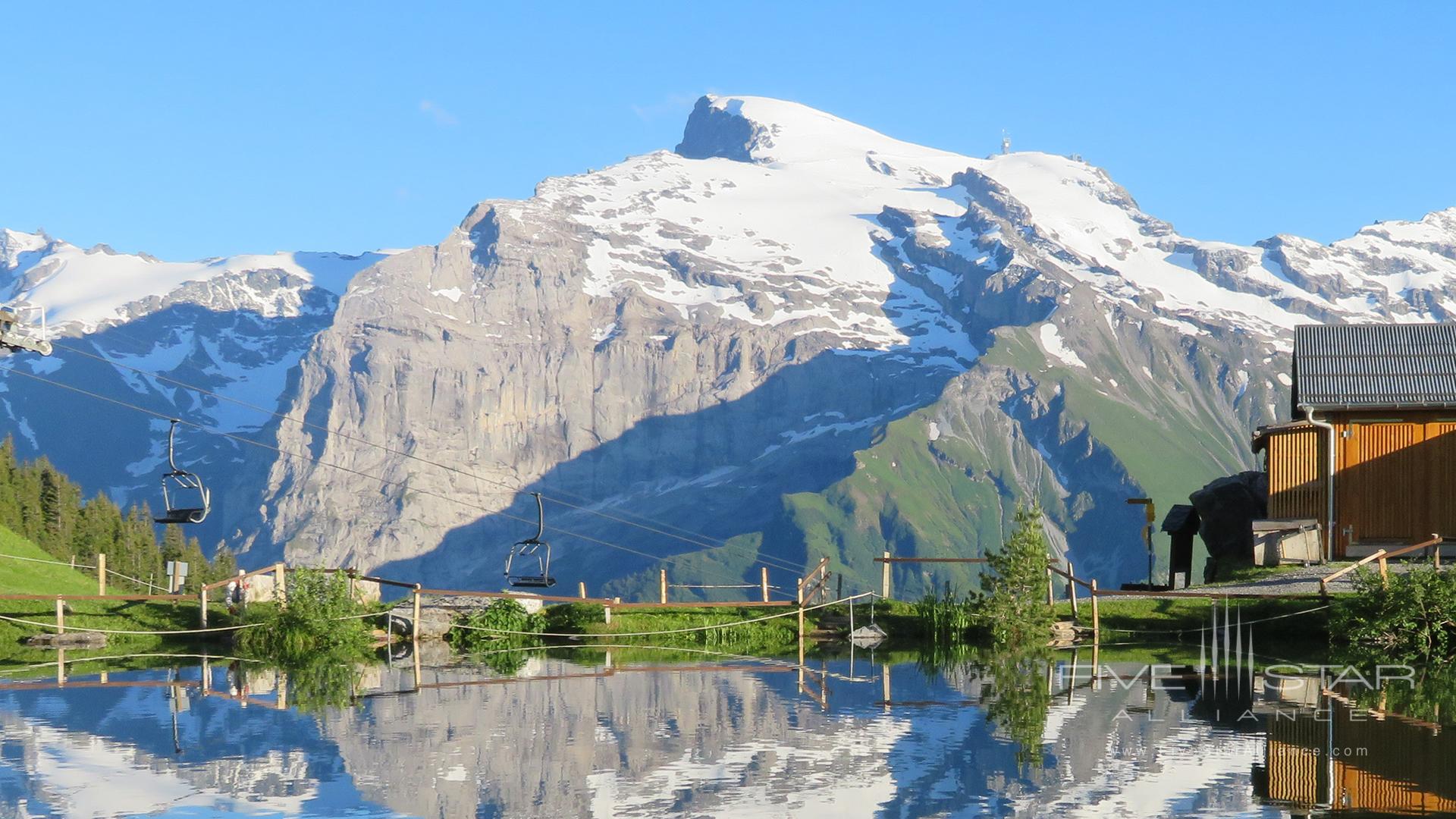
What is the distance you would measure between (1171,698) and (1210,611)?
13351 mm

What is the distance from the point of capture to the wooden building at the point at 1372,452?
173ft

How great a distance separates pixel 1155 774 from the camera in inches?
923

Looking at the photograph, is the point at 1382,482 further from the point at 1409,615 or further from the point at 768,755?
the point at 768,755

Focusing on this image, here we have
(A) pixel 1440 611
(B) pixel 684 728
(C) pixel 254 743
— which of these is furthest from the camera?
(A) pixel 1440 611

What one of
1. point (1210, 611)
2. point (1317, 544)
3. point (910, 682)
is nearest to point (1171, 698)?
point (910, 682)

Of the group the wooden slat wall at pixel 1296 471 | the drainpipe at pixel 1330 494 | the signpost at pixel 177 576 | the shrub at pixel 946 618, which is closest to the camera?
the shrub at pixel 946 618

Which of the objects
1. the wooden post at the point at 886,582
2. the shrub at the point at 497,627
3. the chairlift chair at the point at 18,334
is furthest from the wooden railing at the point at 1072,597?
the chairlift chair at the point at 18,334

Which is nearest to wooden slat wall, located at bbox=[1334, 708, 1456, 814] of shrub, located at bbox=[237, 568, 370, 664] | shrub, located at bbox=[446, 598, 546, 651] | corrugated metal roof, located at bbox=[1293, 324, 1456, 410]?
shrub, located at bbox=[446, 598, 546, 651]

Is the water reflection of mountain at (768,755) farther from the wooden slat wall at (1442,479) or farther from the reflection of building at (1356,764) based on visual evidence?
the wooden slat wall at (1442,479)

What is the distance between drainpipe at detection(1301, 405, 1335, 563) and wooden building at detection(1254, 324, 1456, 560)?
3 cm

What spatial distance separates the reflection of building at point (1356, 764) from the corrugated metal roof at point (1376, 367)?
27757mm

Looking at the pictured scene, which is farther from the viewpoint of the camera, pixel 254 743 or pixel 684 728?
pixel 684 728

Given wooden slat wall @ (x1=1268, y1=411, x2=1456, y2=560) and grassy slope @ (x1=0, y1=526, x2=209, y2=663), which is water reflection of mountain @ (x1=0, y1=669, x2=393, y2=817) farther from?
wooden slat wall @ (x1=1268, y1=411, x2=1456, y2=560)

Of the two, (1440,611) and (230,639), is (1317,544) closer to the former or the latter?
(1440,611)
